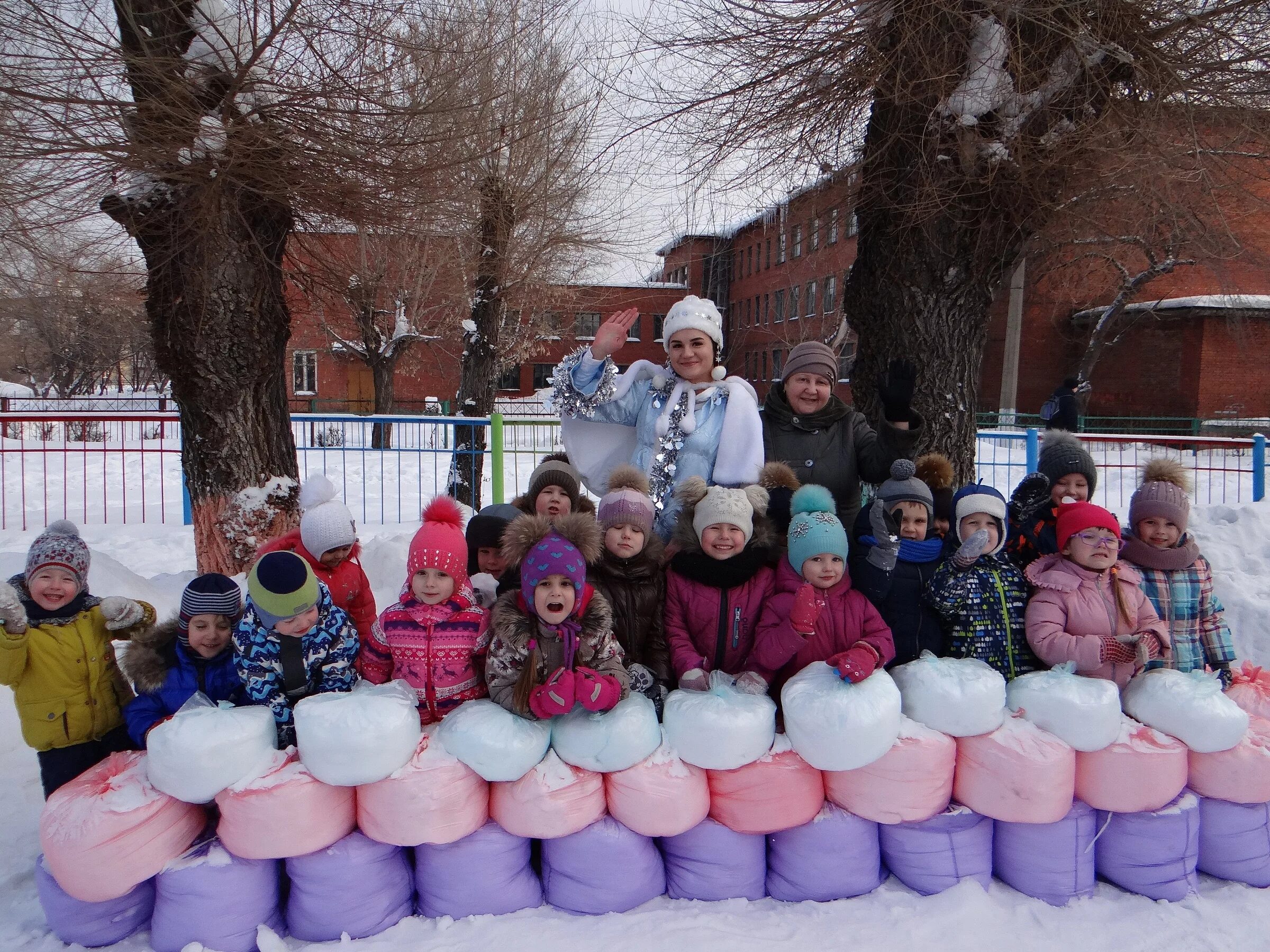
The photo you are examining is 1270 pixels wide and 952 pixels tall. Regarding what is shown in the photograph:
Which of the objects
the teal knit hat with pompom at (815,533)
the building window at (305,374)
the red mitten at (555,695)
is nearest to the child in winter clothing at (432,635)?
the red mitten at (555,695)

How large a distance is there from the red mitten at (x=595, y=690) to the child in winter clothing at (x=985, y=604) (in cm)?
117

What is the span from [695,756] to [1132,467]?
32.0 feet

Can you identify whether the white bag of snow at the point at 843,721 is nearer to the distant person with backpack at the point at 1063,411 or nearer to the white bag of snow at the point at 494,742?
the white bag of snow at the point at 494,742

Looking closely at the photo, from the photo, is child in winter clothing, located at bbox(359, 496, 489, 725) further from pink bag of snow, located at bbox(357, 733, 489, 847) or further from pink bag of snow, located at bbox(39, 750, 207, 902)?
pink bag of snow, located at bbox(39, 750, 207, 902)

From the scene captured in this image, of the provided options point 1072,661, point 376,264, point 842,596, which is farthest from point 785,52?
point 376,264

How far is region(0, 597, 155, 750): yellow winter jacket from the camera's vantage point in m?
2.52

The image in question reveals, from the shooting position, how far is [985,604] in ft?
9.00

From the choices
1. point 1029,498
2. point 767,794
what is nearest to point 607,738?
point 767,794

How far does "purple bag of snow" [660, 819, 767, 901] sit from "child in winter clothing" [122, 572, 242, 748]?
1468mm

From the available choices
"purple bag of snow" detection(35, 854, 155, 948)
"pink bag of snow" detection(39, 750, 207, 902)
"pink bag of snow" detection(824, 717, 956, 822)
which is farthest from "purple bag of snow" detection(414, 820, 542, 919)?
"pink bag of snow" detection(824, 717, 956, 822)

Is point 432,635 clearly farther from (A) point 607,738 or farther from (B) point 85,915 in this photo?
(B) point 85,915

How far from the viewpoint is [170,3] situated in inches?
138

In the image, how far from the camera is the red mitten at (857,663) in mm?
2369

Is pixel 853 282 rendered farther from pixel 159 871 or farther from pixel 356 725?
pixel 159 871
